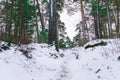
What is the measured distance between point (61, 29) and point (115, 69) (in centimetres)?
3459

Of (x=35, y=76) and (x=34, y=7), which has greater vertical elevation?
(x=34, y=7)

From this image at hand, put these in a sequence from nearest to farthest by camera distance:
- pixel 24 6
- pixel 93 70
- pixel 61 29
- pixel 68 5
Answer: pixel 93 70 < pixel 68 5 < pixel 24 6 < pixel 61 29

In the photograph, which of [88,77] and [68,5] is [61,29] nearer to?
[68,5]

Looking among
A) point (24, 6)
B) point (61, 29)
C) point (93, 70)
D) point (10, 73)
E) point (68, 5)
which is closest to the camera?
point (10, 73)

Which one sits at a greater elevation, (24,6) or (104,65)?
(24,6)

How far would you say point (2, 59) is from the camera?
948 cm

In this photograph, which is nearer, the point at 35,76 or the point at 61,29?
the point at 35,76

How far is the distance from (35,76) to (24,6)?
21.4 metres

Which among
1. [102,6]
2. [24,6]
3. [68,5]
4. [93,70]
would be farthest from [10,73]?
[102,6]

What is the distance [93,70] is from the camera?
Answer: 358 inches

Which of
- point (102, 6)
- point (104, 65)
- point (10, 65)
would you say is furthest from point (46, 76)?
point (102, 6)

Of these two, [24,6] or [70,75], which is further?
[24,6]

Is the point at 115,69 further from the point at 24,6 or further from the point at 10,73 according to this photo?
the point at 24,6

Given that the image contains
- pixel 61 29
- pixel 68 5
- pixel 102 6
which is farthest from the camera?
pixel 61 29
